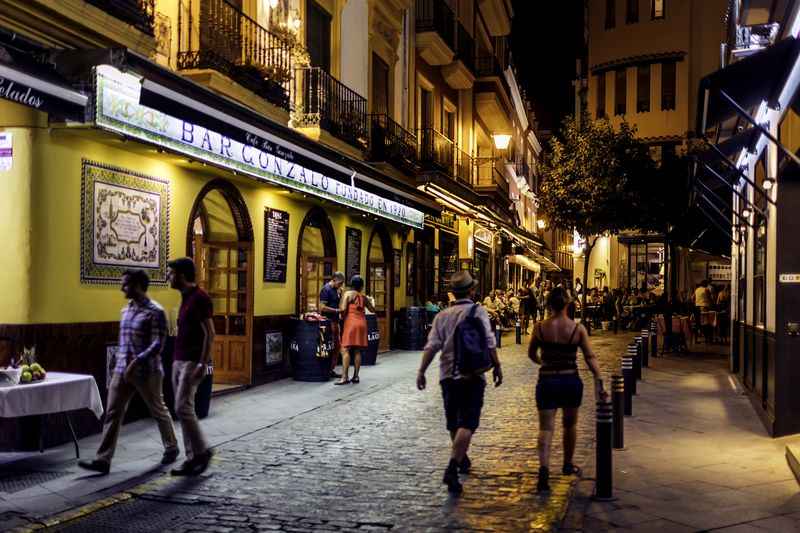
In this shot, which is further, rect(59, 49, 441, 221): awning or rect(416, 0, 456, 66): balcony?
rect(416, 0, 456, 66): balcony

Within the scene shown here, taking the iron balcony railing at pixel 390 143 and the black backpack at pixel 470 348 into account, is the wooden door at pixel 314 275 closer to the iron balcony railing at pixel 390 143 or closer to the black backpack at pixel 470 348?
the iron balcony railing at pixel 390 143

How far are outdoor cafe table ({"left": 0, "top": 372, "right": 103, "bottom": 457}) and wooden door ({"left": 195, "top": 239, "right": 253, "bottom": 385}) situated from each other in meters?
5.19

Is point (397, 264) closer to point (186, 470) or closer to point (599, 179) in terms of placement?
point (599, 179)

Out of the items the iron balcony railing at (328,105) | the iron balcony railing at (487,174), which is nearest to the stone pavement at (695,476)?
the iron balcony railing at (328,105)

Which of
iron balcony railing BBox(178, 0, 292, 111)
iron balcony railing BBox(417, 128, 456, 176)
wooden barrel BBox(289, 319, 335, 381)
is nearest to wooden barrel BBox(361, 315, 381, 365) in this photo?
wooden barrel BBox(289, 319, 335, 381)

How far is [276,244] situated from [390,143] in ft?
23.5

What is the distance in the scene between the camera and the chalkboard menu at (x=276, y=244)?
47.3 feet

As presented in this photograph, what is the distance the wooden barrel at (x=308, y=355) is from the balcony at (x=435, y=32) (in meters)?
13.3

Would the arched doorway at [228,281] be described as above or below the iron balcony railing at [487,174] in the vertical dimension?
below

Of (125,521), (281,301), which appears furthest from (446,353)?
(281,301)

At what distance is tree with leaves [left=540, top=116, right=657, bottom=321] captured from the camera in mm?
30109

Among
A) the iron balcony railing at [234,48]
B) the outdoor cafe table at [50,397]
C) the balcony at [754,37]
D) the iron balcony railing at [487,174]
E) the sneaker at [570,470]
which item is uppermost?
the iron balcony railing at [487,174]

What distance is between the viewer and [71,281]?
9.34 metres

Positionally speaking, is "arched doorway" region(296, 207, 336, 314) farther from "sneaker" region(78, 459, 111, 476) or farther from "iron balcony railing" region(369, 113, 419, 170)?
"sneaker" region(78, 459, 111, 476)
